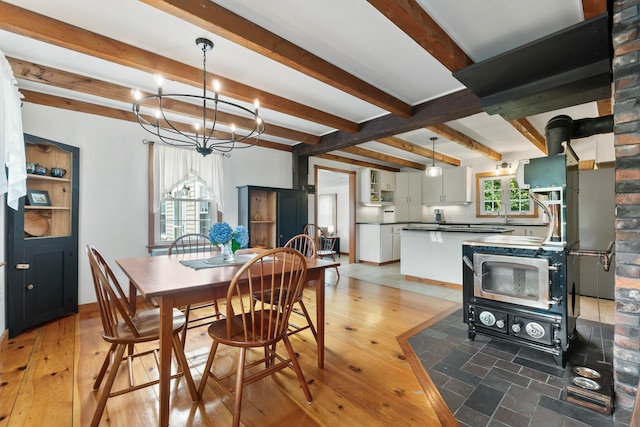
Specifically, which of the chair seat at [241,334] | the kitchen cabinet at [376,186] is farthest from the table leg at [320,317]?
the kitchen cabinet at [376,186]

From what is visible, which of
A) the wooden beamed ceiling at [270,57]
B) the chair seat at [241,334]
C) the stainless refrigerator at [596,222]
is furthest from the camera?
the stainless refrigerator at [596,222]

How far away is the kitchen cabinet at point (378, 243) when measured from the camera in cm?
627

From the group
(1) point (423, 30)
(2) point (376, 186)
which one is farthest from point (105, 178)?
(2) point (376, 186)

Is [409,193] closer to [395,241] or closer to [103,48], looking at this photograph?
[395,241]

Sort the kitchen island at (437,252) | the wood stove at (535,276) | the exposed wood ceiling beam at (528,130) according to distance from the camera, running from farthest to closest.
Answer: the kitchen island at (437,252)
the exposed wood ceiling beam at (528,130)
the wood stove at (535,276)

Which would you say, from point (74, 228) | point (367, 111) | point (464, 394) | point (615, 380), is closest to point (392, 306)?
point (464, 394)

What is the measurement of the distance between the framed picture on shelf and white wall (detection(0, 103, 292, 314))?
0.28m

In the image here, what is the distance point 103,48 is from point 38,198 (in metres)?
1.88

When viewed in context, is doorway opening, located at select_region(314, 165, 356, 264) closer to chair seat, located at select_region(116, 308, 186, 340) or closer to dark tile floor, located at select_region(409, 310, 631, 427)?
dark tile floor, located at select_region(409, 310, 631, 427)

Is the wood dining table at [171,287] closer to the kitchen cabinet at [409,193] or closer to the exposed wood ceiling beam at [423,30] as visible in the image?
the exposed wood ceiling beam at [423,30]

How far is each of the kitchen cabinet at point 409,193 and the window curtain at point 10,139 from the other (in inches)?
251

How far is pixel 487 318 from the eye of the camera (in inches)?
95.4

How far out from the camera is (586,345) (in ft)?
7.95

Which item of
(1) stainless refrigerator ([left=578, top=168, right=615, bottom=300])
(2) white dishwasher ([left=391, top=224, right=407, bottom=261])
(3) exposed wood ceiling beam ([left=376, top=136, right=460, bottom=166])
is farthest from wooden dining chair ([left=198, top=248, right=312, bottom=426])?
(2) white dishwasher ([left=391, top=224, right=407, bottom=261])
